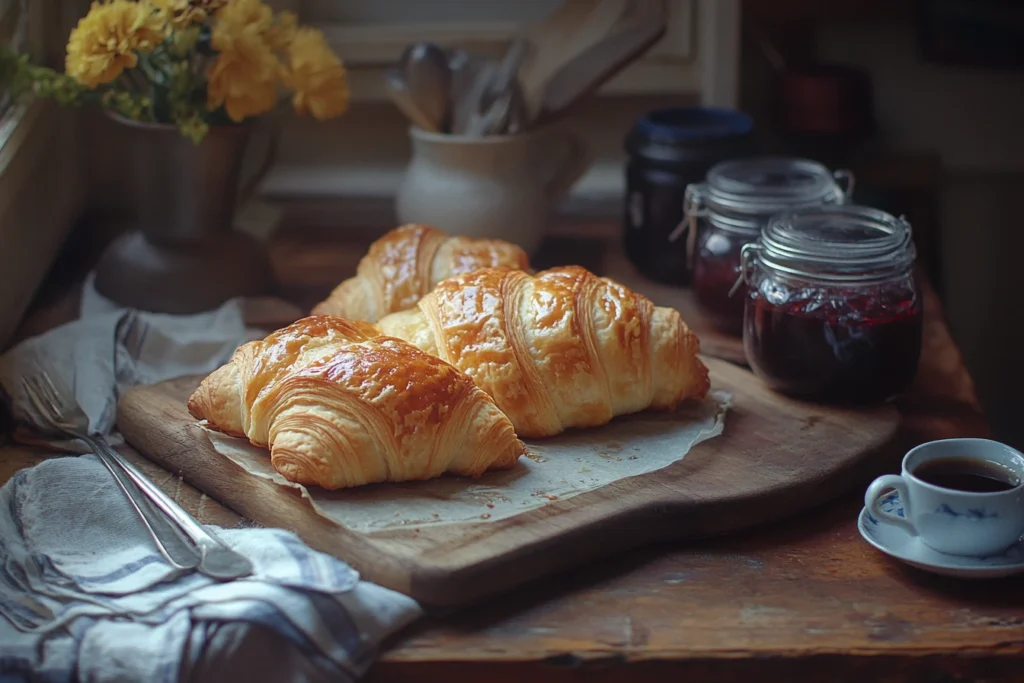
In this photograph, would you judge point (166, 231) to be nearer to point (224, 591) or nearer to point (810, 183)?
point (224, 591)

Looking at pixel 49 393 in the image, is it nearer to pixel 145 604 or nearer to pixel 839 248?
pixel 145 604

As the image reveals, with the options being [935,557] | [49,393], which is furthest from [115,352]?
[935,557]

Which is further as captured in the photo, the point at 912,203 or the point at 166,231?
the point at 912,203

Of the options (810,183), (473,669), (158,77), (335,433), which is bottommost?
(473,669)

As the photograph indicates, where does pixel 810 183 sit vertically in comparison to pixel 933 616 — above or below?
above

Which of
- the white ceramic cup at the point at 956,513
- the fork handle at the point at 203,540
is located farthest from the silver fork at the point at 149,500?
the white ceramic cup at the point at 956,513

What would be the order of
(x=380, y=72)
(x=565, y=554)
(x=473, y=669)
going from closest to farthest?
1. (x=473, y=669)
2. (x=565, y=554)
3. (x=380, y=72)

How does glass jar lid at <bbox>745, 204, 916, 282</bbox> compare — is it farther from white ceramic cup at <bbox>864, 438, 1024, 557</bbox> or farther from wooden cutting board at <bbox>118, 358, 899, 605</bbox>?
white ceramic cup at <bbox>864, 438, 1024, 557</bbox>

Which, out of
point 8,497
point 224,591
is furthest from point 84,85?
point 224,591
